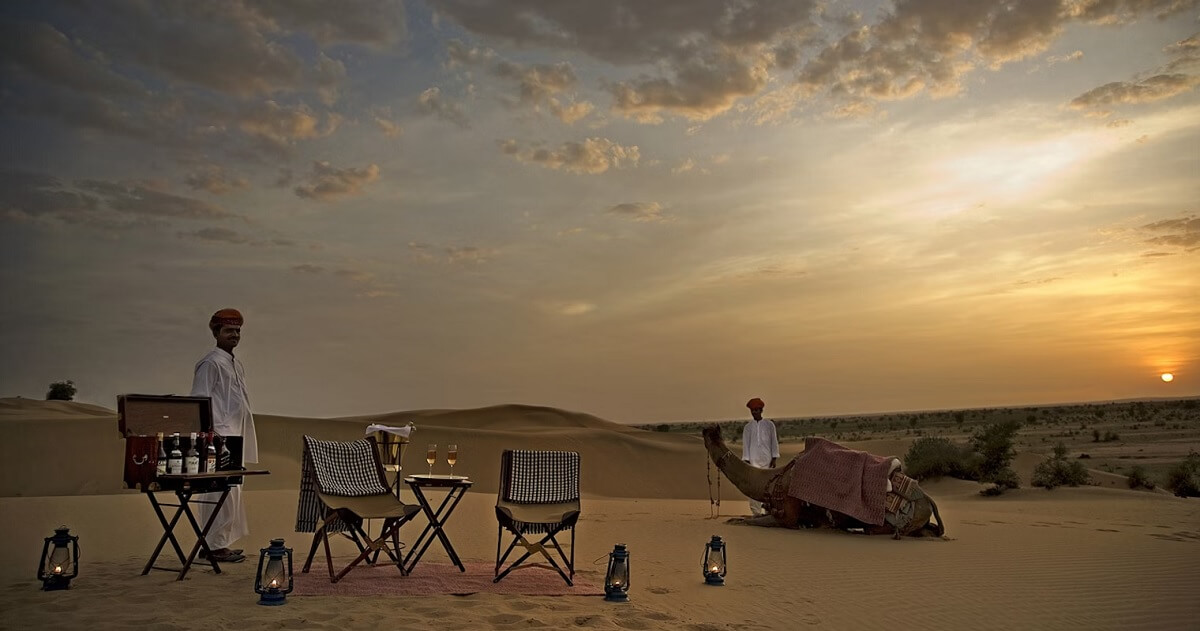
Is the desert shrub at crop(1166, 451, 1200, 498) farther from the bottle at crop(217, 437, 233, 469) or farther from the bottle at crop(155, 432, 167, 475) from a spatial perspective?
the bottle at crop(155, 432, 167, 475)

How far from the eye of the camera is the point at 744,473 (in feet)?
50.2

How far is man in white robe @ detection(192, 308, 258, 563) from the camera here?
9.86 metres

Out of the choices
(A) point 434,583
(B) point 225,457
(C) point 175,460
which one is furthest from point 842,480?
(C) point 175,460

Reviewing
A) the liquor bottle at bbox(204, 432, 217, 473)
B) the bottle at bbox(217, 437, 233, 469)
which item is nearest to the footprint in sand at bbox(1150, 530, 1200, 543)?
the bottle at bbox(217, 437, 233, 469)

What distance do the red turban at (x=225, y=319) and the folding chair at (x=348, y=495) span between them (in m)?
1.83

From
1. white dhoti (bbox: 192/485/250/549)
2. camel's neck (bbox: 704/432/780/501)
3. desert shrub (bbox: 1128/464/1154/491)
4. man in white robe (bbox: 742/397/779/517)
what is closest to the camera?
white dhoti (bbox: 192/485/250/549)

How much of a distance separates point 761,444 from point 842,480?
283 cm

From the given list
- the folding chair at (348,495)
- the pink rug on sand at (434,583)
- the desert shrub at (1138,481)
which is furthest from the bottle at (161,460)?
the desert shrub at (1138,481)

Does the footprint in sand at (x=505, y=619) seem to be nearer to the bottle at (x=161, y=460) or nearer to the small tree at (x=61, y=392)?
the bottle at (x=161, y=460)

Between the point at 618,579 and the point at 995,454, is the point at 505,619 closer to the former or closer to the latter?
the point at 618,579

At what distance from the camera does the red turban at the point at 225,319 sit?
33.4 ft

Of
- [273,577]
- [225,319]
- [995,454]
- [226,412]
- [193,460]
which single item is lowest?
[273,577]

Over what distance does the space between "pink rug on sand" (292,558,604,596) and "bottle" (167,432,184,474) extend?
4.96ft

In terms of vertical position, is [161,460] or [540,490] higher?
[161,460]
